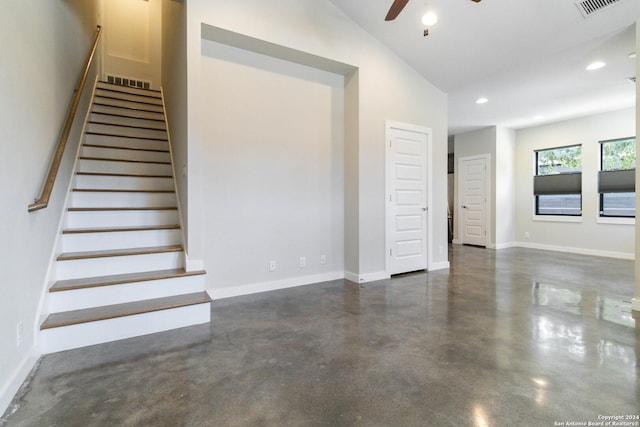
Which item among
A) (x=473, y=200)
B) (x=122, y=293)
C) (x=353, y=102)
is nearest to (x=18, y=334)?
(x=122, y=293)

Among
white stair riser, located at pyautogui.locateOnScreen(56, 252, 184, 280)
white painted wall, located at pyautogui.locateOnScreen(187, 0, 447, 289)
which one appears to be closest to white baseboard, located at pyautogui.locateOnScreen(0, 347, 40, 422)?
white stair riser, located at pyautogui.locateOnScreen(56, 252, 184, 280)

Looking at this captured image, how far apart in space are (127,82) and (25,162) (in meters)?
5.41

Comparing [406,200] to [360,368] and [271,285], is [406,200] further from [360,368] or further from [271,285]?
[360,368]

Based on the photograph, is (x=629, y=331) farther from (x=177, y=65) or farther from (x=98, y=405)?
(x=177, y=65)

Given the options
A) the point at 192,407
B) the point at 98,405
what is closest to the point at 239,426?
the point at 192,407

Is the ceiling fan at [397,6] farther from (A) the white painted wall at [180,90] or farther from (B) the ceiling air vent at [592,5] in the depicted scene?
(A) the white painted wall at [180,90]

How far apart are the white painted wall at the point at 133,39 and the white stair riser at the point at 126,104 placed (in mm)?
1763

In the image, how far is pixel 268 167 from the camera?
373 centimetres

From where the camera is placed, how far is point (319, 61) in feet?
12.7

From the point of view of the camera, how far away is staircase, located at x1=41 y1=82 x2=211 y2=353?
234 centimetres

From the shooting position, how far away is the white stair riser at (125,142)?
4.04m

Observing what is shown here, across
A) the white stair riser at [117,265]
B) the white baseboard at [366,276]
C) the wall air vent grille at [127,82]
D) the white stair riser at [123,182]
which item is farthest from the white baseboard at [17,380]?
the wall air vent grille at [127,82]

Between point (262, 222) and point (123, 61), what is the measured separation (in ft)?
17.7

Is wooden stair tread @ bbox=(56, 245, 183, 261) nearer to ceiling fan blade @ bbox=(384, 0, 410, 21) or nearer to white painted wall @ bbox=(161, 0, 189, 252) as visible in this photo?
white painted wall @ bbox=(161, 0, 189, 252)
